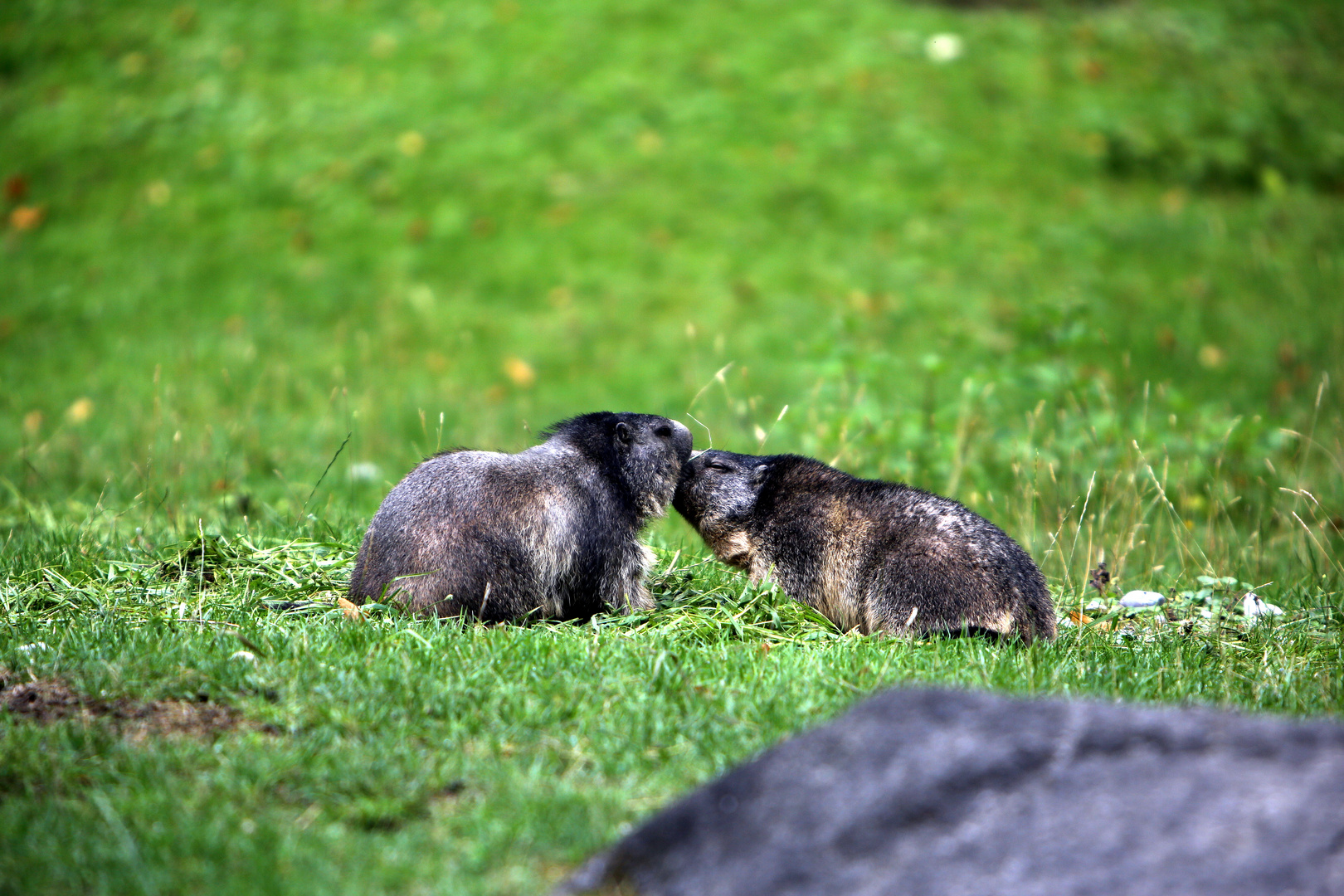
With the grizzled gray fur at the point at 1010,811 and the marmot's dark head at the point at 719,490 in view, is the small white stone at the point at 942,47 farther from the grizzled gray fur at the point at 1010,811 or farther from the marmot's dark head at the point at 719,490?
the grizzled gray fur at the point at 1010,811

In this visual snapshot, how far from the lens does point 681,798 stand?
108 inches

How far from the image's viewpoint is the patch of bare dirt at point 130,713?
11.9 ft

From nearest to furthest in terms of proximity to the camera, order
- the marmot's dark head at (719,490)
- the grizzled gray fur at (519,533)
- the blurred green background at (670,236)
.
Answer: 1. the grizzled gray fur at (519,533)
2. the marmot's dark head at (719,490)
3. the blurred green background at (670,236)

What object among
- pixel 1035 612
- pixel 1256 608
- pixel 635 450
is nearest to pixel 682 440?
pixel 635 450

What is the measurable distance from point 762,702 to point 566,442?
1.81 metres

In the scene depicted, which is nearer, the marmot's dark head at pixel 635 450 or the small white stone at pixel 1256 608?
the marmot's dark head at pixel 635 450

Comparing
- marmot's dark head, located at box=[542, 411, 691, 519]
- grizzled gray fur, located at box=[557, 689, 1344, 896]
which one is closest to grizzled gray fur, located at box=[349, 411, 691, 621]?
marmot's dark head, located at box=[542, 411, 691, 519]

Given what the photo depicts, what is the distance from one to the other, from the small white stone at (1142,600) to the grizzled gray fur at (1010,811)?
3106mm

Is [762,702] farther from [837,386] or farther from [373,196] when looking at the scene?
[373,196]

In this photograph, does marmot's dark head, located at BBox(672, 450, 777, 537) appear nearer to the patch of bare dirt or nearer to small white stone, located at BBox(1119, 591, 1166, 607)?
small white stone, located at BBox(1119, 591, 1166, 607)

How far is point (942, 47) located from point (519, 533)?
10865 mm

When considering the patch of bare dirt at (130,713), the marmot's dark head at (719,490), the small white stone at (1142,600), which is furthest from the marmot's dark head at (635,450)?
the small white stone at (1142,600)

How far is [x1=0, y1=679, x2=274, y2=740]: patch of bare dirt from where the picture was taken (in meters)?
3.62

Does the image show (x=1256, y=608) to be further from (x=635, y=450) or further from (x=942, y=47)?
(x=942, y=47)
